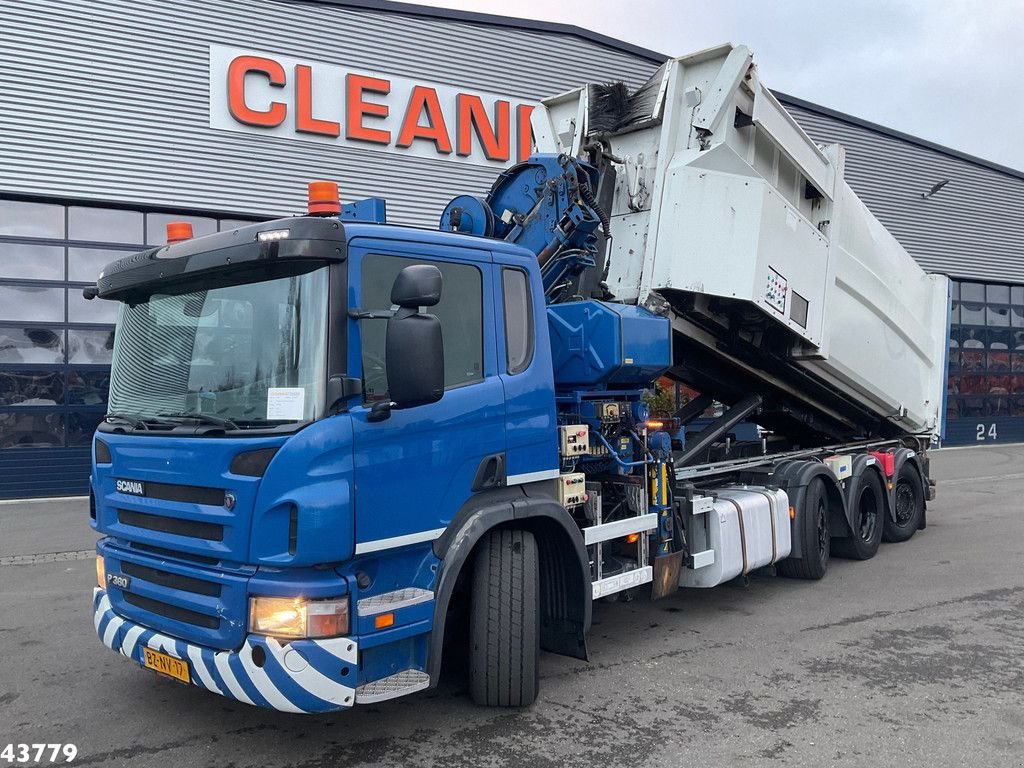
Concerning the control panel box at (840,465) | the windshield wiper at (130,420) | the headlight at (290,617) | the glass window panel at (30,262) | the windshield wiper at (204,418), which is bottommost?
the headlight at (290,617)

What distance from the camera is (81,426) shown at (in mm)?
13031

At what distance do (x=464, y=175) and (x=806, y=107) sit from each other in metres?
9.68

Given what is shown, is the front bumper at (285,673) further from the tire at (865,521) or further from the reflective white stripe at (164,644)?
the tire at (865,521)

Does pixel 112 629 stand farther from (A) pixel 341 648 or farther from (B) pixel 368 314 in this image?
(B) pixel 368 314

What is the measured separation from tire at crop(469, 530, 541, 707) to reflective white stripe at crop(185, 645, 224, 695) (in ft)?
4.11

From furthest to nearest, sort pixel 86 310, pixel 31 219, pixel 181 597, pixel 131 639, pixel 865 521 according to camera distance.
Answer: pixel 86 310 < pixel 31 219 < pixel 865 521 < pixel 131 639 < pixel 181 597

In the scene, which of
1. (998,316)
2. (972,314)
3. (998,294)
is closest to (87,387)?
(972,314)

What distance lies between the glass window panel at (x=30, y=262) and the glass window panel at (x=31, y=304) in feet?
0.63

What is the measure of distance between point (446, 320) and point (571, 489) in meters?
1.28

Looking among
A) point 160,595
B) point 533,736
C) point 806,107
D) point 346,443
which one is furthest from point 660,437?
point 806,107

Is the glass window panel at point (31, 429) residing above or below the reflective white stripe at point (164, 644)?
above

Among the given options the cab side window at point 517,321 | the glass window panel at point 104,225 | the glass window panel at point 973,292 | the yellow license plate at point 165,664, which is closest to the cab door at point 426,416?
the cab side window at point 517,321

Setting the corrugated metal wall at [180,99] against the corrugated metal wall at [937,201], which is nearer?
the corrugated metal wall at [180,99]

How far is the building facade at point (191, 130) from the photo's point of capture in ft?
41.3
